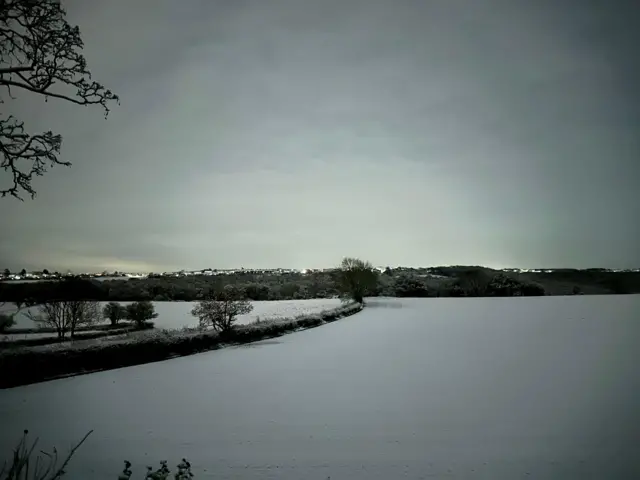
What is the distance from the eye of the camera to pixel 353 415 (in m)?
9.05

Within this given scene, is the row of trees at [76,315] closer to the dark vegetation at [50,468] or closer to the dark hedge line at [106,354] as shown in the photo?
the dark hedge line at [106,354]

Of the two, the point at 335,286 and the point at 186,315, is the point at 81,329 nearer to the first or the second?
the point at 186,315

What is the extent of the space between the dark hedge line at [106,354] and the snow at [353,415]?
734mm

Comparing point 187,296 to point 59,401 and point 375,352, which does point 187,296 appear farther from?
point 59,401

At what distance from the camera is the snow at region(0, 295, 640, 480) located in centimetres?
654

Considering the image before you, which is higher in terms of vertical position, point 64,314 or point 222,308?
point 222,308

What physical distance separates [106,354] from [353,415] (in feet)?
33.3

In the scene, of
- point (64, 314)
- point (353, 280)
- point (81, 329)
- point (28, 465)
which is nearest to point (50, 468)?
point (28, 465)

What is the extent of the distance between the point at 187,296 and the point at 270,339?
43594 millimetres

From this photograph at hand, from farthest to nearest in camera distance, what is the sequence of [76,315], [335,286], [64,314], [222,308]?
[335,286]
[76,315]
[64,314]
[222,308]

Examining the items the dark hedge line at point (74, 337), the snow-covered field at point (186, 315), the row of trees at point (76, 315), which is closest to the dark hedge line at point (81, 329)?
the dark hedge line at point (74, 337)

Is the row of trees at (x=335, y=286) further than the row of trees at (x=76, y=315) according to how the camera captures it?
Yes

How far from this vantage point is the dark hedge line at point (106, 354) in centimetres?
1283

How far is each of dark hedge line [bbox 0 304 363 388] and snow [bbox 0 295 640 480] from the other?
2.41 ft
